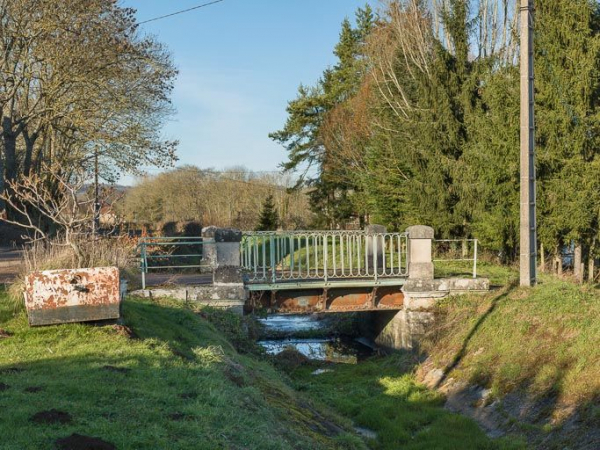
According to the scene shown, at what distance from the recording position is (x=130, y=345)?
734 cm

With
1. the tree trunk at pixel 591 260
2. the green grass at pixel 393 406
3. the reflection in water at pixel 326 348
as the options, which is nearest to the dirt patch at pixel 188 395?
the green grass at pixel 393 406

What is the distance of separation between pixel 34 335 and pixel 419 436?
19.2ft

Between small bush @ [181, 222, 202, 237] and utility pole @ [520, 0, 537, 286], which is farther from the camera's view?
small bush @ [181, 222, 202, 237]

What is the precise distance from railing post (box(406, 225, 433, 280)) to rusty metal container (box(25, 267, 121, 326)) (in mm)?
8278

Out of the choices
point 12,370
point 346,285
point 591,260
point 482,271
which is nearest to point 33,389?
point 12,370

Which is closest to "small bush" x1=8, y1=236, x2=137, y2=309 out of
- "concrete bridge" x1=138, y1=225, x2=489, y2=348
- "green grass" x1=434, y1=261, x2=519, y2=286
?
"concrete bridge" x1=138, y1=225, x2=489, y2=348

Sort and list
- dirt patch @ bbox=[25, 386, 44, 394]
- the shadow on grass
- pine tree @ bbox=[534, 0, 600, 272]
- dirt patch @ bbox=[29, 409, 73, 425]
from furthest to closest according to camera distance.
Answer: pine tree @ bbox=[534, 0, 600, 272], the shadow on grass, dirt patch @ bbox=[25, 386, 44, 394], dirt patch @ bbox=[29, 409, 73, 425]

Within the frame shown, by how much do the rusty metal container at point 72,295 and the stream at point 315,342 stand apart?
861 cm

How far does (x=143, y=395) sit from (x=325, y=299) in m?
9.30

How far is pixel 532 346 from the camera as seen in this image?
10.7 metres

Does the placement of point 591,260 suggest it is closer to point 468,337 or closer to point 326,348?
point 468,337

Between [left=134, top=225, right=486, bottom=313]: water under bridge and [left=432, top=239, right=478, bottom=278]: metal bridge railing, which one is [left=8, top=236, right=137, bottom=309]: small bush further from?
[left=432, top=239, right=478, bottom=278]: metal bridge railing

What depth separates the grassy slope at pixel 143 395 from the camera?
466 cm

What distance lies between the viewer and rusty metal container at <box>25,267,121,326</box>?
771 centimetres
